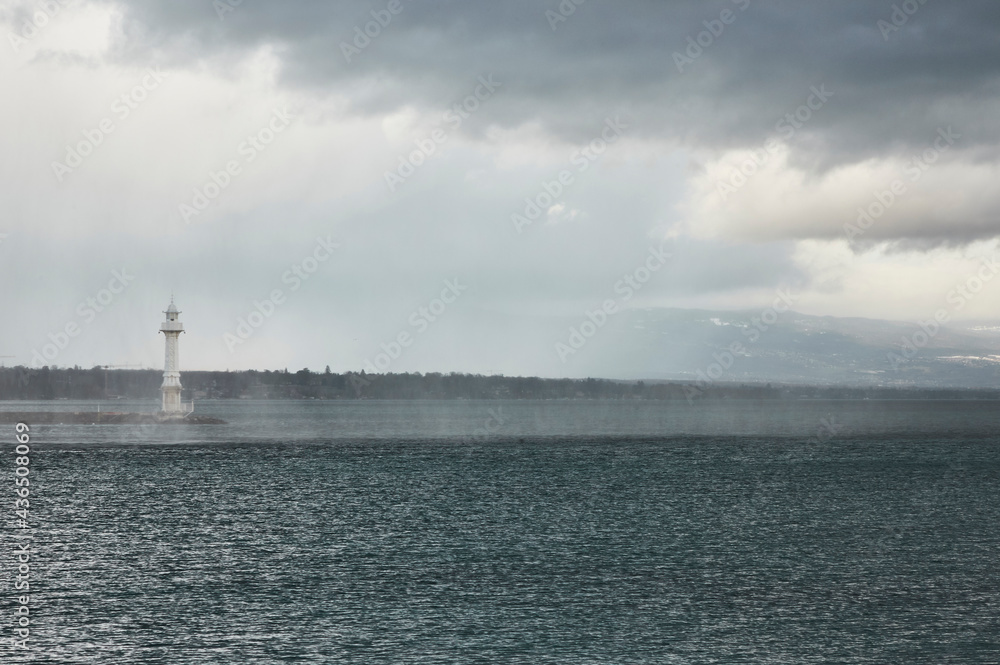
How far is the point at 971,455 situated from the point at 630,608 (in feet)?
335

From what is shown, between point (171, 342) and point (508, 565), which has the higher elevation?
point (171, 342)

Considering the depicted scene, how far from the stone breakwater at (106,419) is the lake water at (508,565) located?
70.7m

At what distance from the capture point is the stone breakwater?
533ft

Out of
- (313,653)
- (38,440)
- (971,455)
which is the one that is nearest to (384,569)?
(313,653)

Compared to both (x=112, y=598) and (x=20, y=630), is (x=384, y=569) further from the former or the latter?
(x=20, y=630)

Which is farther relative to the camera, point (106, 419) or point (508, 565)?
point (106, 419)

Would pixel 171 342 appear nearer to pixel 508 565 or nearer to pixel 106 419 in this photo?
pixel 106 419

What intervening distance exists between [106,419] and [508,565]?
14782 centimetres

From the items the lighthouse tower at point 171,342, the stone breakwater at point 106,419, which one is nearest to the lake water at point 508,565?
the lighthouse tower at point 171,342

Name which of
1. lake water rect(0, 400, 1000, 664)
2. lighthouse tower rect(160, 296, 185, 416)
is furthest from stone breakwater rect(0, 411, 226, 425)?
lake water rect(0, 400, 1000, 664)

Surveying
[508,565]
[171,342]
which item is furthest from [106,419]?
[508,565]

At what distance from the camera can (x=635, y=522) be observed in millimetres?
56750

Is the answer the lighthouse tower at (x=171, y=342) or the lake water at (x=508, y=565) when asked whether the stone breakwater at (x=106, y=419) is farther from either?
the lake water at (x=508, y=565)

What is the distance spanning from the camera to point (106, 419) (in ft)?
564
